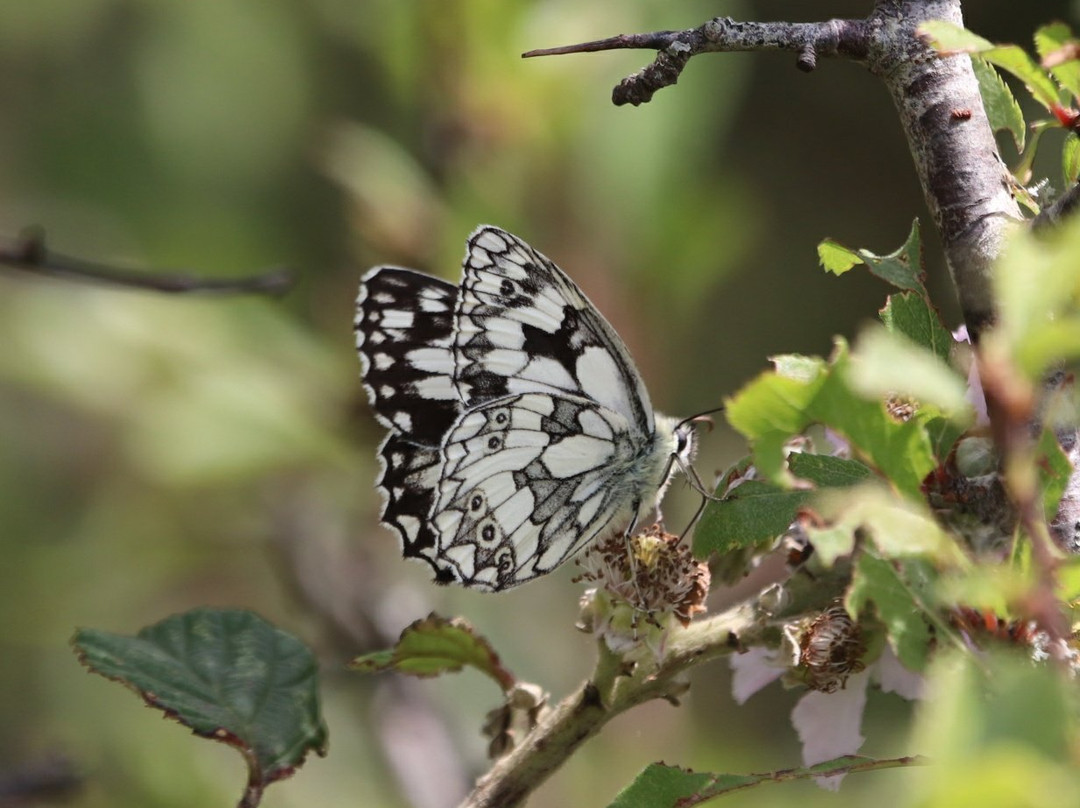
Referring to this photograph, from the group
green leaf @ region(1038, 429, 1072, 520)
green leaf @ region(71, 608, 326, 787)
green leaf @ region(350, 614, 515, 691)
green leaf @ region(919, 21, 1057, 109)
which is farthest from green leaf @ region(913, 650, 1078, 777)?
green leaf @ region(71, 608, 326, 787)

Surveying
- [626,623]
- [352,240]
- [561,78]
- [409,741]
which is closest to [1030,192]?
[626,623]

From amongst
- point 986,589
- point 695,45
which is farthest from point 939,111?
point 986,589

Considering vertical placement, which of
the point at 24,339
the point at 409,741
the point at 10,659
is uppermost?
the point at 24,339

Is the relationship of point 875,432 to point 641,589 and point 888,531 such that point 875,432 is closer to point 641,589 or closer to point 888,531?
point 888,531

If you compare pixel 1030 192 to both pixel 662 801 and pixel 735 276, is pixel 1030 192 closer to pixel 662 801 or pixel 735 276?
pixel 662 801

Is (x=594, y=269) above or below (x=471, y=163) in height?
below

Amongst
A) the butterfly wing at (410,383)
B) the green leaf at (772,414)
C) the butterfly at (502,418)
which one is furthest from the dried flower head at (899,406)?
the butterfly wing at (410,383)
